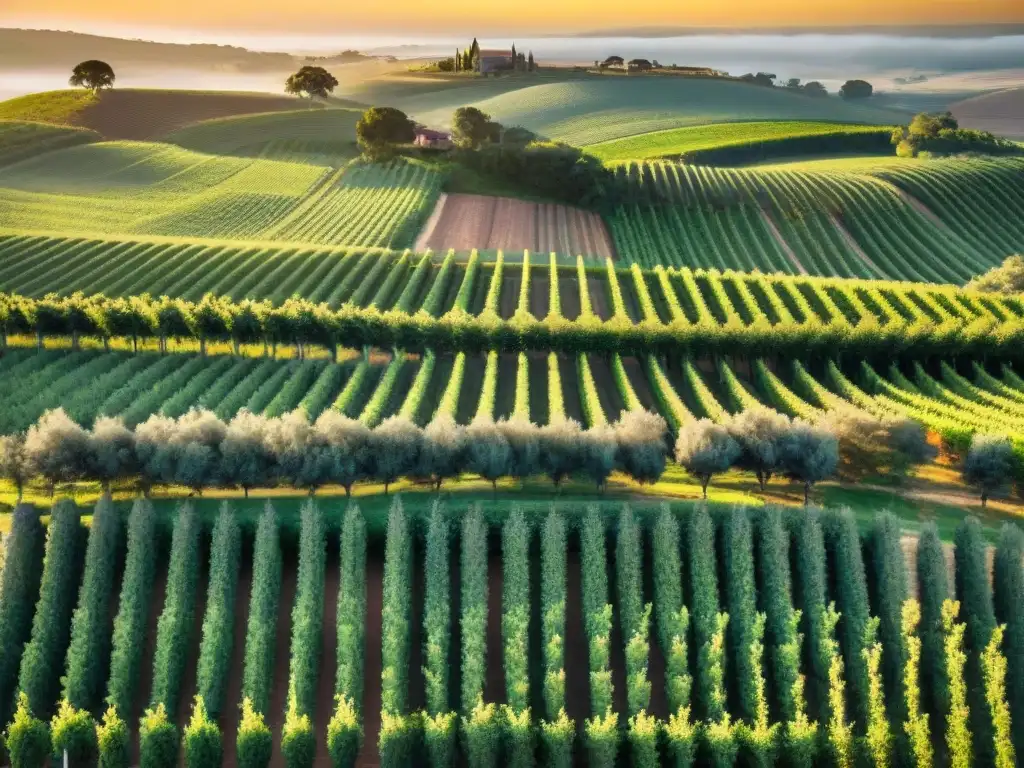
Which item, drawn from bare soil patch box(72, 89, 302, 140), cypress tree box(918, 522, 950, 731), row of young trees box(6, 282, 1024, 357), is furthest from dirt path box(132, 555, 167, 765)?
bare soil patch box(72, 89, 302, 140)

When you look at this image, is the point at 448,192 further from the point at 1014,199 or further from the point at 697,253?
the point at 1014,199

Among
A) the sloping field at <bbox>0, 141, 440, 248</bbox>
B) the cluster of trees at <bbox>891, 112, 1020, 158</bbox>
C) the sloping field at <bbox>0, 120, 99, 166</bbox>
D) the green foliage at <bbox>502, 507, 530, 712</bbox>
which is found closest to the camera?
the green foliage at <bbox>502, 507, 530, 712</bbox>

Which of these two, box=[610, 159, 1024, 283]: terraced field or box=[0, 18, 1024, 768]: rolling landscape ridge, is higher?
box=[610, 159, 1024, 283]: terraced field

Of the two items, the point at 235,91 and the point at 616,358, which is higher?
the point at 235,91

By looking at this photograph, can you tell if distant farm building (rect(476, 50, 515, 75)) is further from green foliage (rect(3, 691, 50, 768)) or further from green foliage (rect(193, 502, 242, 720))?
green foliage (rect(3, 691, 50, 768))

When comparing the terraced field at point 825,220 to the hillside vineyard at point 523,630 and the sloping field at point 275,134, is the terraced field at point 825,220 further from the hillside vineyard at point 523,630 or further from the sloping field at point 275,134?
the hillside vineyard at point 523,630

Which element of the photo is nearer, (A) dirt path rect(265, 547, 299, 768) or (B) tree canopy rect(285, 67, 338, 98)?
(A) dirt path rect(265, 547, 299, 768)

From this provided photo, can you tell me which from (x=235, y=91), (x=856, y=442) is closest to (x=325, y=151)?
(x=235, y=91)
